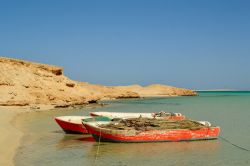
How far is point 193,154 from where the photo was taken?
14.8 meters

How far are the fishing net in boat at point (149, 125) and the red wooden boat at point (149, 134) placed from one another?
35cm

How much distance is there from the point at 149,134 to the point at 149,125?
1.17 m

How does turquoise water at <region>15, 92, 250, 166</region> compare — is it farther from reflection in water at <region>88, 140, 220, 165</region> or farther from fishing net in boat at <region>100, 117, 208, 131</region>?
fishing net in boat at <region>100, 117, 208, 131</region>

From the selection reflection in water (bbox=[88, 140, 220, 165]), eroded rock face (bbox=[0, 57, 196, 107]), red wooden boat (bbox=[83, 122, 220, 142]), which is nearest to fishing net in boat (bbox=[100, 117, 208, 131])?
red wooden boat (bbox=[83, 122, 220, 142])

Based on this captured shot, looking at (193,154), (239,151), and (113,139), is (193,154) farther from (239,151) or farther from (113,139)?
(113,139)

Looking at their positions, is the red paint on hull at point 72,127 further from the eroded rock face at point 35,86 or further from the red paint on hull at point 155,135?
the eroded rock face at point 35,86

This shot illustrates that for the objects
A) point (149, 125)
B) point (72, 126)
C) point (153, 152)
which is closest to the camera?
point (153, 152)

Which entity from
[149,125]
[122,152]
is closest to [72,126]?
[149,125]

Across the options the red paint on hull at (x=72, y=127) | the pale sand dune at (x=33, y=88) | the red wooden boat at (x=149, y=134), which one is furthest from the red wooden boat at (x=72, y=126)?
the pale sand dune at (x=33, y=88)

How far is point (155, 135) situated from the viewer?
55.9ft

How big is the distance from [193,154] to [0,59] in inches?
1628

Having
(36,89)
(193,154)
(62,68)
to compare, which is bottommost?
(193,154)

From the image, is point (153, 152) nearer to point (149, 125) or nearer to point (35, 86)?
point (149, 125)

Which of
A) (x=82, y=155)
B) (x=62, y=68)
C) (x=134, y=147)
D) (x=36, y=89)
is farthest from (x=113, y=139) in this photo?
(x=62, y=68)
